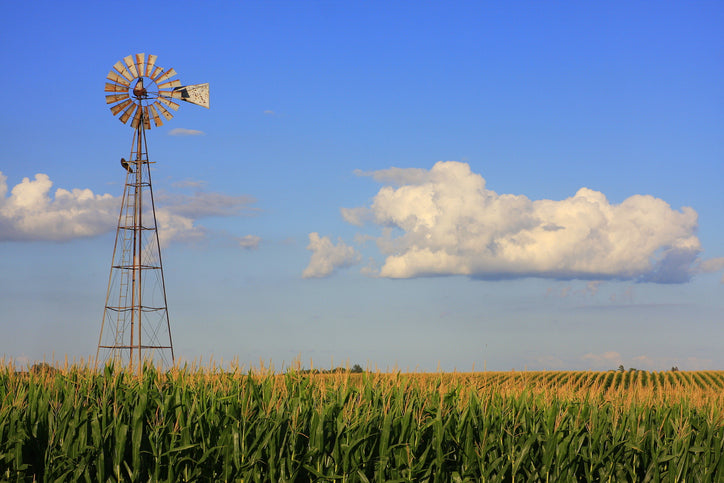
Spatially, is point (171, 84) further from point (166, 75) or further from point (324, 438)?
point (324, 438)

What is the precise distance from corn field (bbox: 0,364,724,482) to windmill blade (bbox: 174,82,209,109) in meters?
25.1

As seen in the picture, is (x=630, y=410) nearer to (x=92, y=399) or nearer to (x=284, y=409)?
(x=284, y=409)

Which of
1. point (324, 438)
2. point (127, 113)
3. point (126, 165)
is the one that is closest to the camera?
point (324, 438)

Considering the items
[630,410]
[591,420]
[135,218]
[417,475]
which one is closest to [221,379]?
[417,475]

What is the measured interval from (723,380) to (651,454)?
84768 mm

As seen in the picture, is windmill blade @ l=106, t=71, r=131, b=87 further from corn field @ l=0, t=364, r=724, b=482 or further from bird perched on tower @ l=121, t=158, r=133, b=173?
A: corn field @ l=0, t=364, r=724, b=482

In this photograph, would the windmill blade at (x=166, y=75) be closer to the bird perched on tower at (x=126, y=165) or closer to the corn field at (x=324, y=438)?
the bird perched on tower at (x=126, y=165)

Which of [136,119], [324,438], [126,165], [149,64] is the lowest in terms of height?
[324,438]

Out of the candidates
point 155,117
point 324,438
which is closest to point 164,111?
point 155,117

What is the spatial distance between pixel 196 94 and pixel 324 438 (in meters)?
29.1

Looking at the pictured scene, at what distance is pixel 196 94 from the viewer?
122 ft

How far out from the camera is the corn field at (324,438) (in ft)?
39.3

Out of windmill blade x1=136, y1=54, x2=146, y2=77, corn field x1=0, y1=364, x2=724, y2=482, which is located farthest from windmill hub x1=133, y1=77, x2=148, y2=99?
corn field x1=0, y1=364, x2=724, y2=482

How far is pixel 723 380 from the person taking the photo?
86.0 metres
